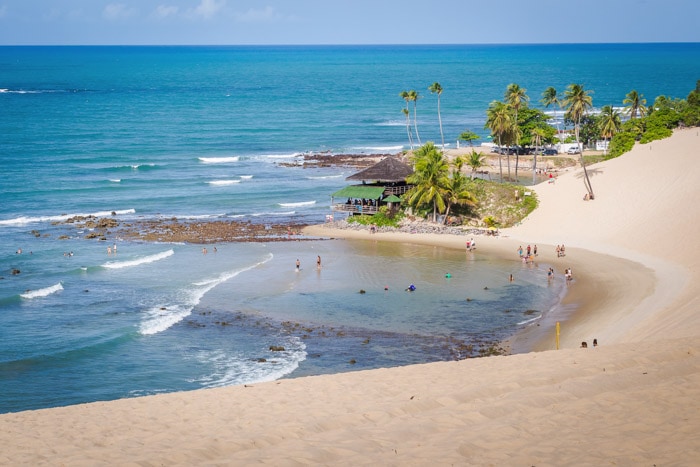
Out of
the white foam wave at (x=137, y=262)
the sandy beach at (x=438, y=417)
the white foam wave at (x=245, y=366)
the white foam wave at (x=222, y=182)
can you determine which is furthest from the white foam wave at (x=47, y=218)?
the sandy beach at (x=438, y=417)

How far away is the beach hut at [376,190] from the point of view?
5597 cm

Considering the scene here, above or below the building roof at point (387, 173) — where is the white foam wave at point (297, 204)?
below

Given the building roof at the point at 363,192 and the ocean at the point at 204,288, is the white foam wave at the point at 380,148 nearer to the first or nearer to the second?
the ocean at the point at 204,288

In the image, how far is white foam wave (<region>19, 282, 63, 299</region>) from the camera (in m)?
39.9

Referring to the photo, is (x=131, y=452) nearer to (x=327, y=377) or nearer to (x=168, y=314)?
(x=327, y=377)

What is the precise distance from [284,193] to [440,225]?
18493 millimetres

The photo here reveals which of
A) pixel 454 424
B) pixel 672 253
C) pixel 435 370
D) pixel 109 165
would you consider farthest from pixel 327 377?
pixel 109 165

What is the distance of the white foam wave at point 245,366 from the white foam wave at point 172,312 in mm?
4278

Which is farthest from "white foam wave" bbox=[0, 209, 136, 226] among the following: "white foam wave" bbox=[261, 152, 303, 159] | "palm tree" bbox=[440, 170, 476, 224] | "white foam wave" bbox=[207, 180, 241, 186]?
"white foam wave" bbox=[261, 152, 303, 159]

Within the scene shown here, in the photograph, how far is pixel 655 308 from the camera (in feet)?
110

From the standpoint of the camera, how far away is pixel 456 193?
5347 cm

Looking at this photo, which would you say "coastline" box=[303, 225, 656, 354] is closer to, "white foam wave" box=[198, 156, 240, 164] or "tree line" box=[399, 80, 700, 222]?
"tree line" box=[399, 80, 700, 222]

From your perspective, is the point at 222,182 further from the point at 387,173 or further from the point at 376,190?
the point at 376,190

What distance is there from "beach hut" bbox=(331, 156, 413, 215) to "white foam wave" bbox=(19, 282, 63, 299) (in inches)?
837
